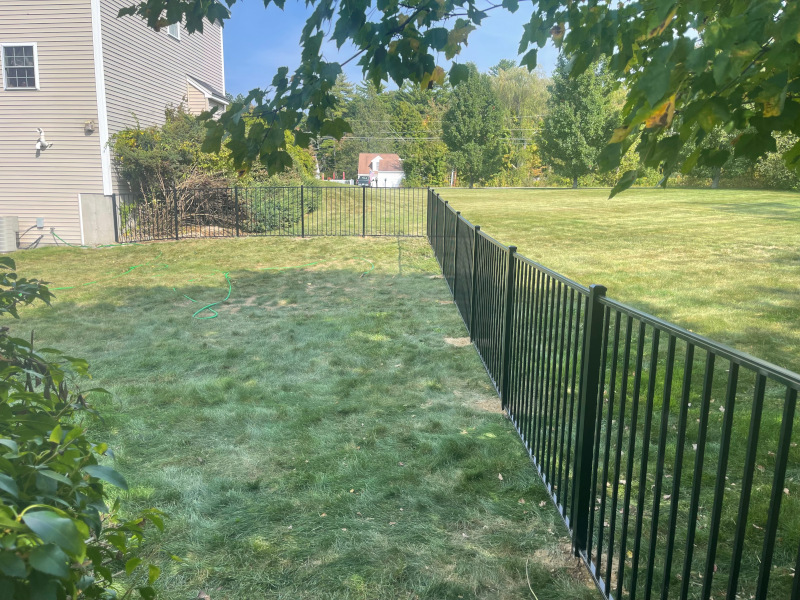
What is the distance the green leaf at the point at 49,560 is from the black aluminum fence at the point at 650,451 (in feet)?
5.16

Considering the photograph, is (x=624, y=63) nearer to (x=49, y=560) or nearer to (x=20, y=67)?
(x=49, y=560)

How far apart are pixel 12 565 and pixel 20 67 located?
19.0 m

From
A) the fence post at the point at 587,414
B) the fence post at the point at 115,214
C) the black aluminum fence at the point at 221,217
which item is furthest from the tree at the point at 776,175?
the fence post at the point at 587,414

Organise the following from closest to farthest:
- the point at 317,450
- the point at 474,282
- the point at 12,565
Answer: the point at 12,565 < the point at 317,450 < the point at 474,282

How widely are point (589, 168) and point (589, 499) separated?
152 feet

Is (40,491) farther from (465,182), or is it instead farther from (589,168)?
(465,182)

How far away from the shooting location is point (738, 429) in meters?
4.51

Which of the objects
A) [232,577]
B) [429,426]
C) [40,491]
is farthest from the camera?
[429,426]

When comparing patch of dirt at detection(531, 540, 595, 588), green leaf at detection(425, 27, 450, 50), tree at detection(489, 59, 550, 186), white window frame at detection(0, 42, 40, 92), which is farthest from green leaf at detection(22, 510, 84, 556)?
tree at detection(489, 59, 550, 186)

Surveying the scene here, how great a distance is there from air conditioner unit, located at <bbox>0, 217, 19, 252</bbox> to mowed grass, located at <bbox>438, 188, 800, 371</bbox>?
12.5 meters

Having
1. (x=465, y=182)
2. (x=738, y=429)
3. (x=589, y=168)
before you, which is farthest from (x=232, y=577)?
(x=465, y=182)

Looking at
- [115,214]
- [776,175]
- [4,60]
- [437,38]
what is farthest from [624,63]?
[776,175]

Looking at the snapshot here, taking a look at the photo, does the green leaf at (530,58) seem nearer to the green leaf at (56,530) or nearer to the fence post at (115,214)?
the green leaf at (56,530)

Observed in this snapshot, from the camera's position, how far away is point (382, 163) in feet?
298
